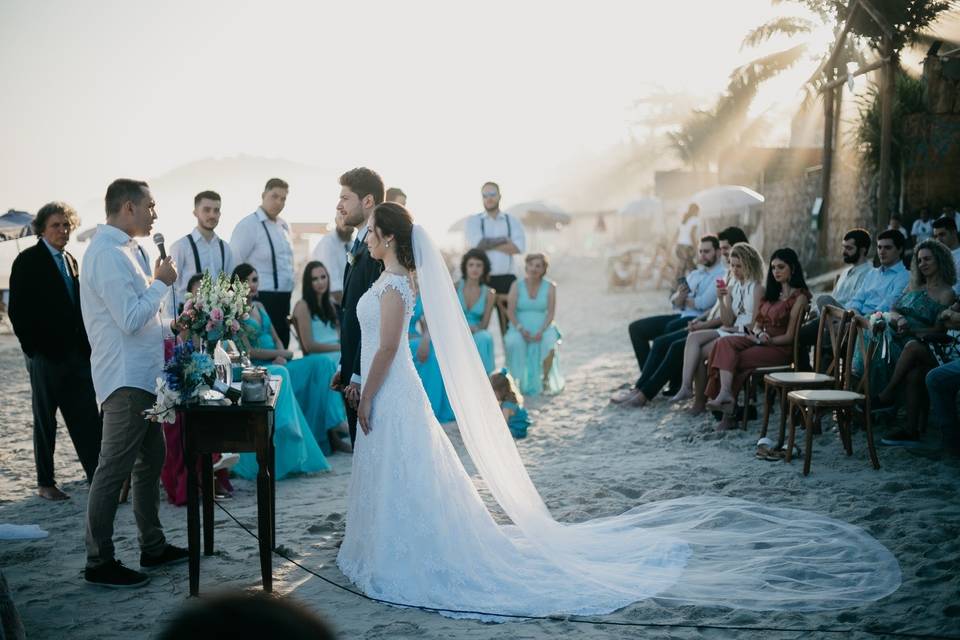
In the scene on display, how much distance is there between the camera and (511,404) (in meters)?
8.05

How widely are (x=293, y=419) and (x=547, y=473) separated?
2.09 m

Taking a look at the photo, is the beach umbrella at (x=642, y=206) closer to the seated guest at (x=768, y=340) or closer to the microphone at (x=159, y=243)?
the seated guest at (x=768, y=340)

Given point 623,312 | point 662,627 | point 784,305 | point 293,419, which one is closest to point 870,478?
point 784,305

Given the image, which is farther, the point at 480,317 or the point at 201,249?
the point at 480,317

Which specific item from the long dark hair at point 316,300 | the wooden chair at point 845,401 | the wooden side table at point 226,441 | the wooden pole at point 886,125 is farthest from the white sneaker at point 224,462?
the wooden pole at point 886,125

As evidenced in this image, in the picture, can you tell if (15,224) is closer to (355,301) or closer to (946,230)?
(355,301)

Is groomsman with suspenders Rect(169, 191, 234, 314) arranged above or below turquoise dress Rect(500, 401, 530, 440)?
above

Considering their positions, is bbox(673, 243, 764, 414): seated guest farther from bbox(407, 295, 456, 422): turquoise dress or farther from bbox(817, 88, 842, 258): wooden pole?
bbox(817, 88, 842, 258): wooden pole

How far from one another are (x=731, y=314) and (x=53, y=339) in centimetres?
613

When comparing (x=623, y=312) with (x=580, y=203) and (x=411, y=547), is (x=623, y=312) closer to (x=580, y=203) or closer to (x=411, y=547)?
(x=411, y=547)

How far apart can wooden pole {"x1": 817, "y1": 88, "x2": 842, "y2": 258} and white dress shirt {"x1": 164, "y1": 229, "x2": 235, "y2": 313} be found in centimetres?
1005

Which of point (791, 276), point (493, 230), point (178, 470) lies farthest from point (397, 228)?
point (493, 230)

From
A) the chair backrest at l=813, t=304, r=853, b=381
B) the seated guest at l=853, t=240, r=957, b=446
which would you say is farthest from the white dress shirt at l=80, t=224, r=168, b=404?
the seated guest at l=853, t=240, r=957, b=446

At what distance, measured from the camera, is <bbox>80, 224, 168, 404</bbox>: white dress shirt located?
416 centimetres
